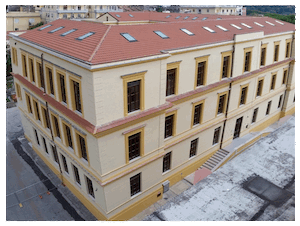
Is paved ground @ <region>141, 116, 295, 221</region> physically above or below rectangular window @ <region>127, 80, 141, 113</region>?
below

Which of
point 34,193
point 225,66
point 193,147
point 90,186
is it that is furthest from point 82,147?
point 225,66

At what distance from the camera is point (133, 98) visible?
19047 millimetres

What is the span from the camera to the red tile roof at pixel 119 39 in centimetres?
1770

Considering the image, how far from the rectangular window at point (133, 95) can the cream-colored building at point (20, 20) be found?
82.2 meters

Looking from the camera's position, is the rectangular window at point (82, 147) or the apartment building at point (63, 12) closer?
the rectangular window at point (82, 147)

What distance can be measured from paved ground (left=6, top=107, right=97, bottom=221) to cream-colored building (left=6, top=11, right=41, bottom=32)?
6745 cm

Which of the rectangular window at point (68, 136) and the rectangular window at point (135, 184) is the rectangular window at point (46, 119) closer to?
the rectangular window at point (68, 136)

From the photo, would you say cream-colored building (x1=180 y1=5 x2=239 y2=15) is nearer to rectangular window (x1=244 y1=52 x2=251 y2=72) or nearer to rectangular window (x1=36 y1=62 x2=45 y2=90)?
rectangular window (x1=244 y1=52 x2=251 y2=72)

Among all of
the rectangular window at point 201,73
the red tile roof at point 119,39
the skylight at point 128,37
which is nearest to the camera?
the red tile roof at point 119,39

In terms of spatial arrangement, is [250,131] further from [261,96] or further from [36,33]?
[36,33]

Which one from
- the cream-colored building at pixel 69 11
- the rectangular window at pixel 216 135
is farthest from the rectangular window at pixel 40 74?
the cream-colored building at pixel 69 11

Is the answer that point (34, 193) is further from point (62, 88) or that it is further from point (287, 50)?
point (287, 50)

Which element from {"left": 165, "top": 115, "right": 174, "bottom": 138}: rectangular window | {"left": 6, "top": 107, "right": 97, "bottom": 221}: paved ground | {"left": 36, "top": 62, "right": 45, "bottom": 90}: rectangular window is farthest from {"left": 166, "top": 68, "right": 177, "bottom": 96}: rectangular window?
{"left": 6, "top": 107, "right": 97, "bottom": 221}: paved ground

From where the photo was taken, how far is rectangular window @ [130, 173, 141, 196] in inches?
863
